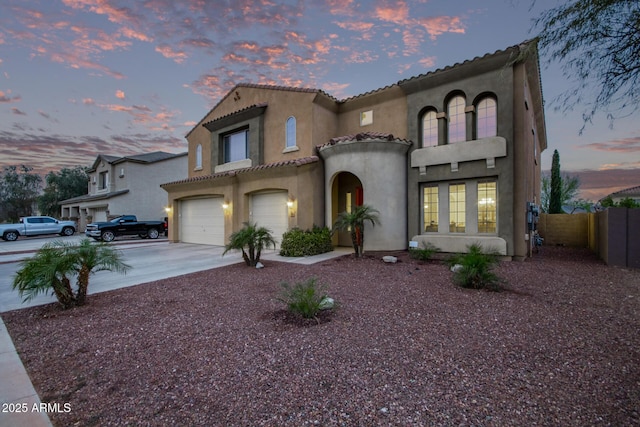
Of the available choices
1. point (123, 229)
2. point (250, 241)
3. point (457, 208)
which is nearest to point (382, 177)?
point (457, 208)

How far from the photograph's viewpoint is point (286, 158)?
1342cm

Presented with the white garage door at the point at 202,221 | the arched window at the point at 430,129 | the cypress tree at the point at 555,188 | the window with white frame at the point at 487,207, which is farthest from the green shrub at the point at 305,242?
the cypress tree at the point at 555,188

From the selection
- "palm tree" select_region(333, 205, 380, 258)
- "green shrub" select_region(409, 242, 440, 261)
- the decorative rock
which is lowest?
the decorative rock

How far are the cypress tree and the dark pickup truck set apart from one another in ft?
92.6

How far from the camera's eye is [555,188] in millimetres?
20266

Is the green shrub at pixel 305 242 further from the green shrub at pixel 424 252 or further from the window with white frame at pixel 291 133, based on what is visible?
the window with white frame at pixel 291 133

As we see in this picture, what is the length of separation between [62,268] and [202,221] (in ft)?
36.9

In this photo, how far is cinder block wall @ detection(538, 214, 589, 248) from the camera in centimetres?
1322

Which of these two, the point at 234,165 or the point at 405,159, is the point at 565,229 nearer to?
the point at 405,159

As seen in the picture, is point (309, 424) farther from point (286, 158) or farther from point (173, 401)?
point (286, 158)

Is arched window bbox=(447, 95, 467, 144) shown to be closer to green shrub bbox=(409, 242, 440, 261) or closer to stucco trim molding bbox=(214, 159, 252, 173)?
green shrub bbox=(409, 242, 440, 261)

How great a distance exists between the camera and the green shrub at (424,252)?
9648mm

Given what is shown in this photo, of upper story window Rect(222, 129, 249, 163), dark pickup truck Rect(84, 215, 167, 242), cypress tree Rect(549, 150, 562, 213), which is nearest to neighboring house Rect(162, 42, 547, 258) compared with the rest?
upper story window Rect(222, 129, 249, 163)

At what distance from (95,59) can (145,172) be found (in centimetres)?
1515
